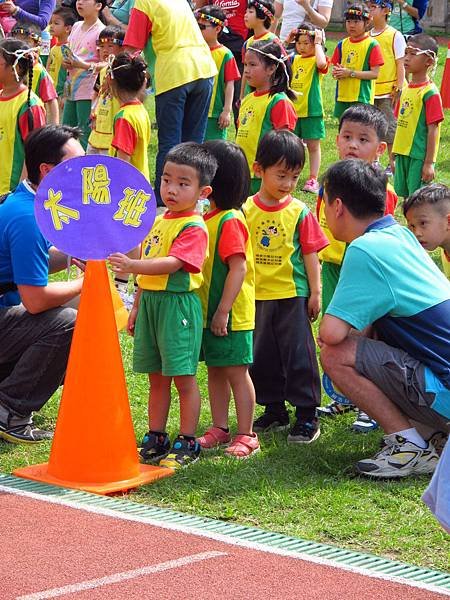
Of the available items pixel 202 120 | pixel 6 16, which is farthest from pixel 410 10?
pixel 202 120

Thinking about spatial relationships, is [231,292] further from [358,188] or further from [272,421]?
[272,421]

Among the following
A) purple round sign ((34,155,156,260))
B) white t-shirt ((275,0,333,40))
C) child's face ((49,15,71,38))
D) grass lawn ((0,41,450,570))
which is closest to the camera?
grass lawn ((0,41,450,570))

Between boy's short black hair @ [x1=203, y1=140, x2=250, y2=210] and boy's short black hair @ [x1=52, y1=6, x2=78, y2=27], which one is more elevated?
boy's short black hair @ [x1=52, y1=6, x2=78, y2=27]

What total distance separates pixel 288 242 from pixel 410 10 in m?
12.0

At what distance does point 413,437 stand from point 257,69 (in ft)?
13.6

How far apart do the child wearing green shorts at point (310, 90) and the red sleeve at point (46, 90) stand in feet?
8.37

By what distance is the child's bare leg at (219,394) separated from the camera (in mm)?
6062

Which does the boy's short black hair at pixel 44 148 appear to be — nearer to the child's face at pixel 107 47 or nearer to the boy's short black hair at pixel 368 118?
the boy's short black hair at pixel 368 118

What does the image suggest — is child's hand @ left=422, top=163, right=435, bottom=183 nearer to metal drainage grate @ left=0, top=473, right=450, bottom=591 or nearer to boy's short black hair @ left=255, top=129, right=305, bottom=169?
boy's short black hair @ left=255, top=129, right=305, bottom=169

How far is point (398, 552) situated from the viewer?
4734 millimetres

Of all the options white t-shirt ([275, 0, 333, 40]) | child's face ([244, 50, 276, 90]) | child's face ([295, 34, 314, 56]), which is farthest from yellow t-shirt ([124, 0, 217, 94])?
white t-shirt ([275, 0, 333, 40])

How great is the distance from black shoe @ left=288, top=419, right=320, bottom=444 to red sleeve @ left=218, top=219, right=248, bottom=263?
98cm

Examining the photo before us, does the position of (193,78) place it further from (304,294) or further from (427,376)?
(427,376)

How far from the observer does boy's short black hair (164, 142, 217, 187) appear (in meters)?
5.70
